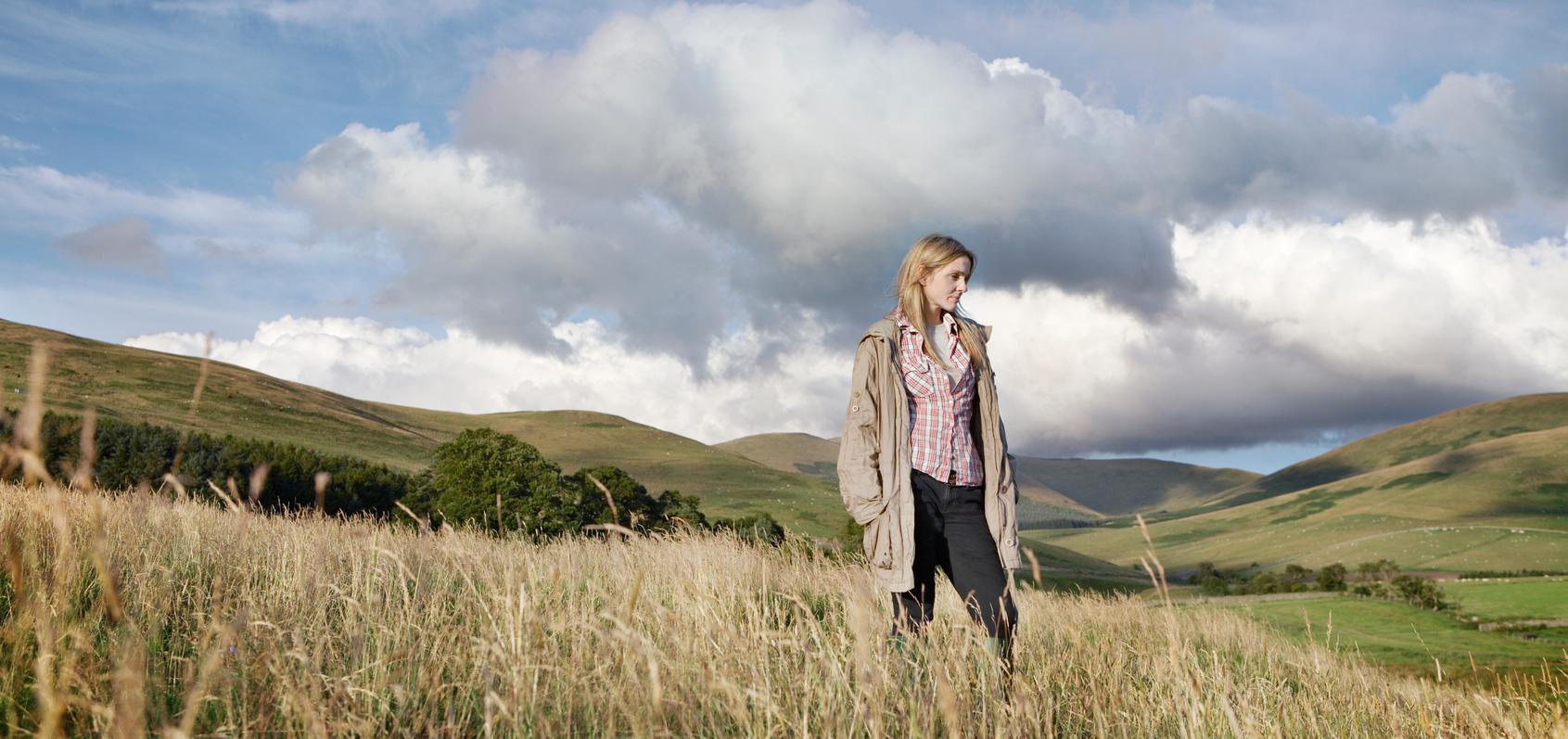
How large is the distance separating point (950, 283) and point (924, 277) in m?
0.15

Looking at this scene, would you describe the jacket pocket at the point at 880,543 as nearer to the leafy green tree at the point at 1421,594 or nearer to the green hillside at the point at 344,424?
the green hillside at the point at 344,424

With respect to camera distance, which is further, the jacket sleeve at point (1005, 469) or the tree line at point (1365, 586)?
the tree line at point (1365, 586)

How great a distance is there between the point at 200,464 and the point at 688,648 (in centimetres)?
2970

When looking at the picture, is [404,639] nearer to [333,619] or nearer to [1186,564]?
[333,619]

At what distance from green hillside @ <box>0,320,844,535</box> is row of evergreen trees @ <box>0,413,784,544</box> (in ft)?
65.0

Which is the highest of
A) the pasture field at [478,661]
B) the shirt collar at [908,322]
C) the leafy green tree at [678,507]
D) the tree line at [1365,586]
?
the shirt collar at [908,322]

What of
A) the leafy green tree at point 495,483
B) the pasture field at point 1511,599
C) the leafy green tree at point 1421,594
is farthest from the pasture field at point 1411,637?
the leafy green tree at point 495,483

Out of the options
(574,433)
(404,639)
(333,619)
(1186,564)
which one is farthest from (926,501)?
(1186,564)

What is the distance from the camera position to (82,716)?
2.95m

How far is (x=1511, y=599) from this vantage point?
181 feet

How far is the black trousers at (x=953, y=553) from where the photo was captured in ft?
14.4

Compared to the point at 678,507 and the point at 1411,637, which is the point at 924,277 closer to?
the point at 678,507

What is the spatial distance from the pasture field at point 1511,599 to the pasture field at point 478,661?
5391cm


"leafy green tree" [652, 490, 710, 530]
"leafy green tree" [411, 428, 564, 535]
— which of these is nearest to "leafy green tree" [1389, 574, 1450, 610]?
"leafy green tree" [652, 490, 710, 530]
